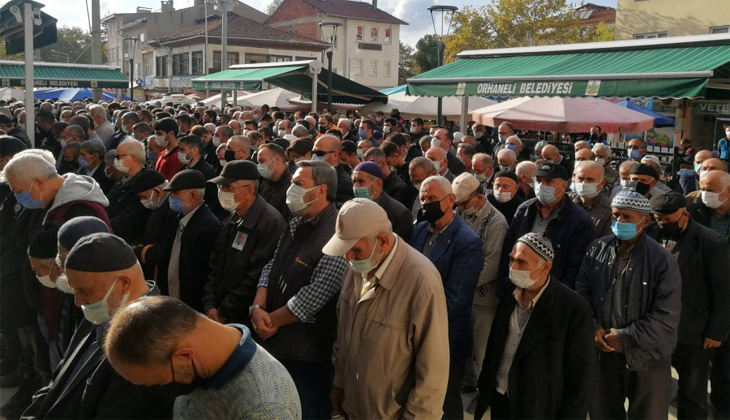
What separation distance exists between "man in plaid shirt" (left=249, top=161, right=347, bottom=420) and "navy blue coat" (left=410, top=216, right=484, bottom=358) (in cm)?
72

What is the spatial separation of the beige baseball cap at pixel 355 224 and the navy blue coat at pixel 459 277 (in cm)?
106

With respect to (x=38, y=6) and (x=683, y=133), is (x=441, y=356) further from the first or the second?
(x=683, y=133)

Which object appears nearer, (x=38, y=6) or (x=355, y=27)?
(x=38, y=6)

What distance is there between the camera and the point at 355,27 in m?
64.1

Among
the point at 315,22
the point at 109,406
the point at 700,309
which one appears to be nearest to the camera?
the point at 109,406

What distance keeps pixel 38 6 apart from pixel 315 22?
2237 inches

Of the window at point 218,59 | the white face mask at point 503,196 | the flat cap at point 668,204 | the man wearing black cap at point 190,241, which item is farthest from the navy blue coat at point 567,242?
the window at point 218,59

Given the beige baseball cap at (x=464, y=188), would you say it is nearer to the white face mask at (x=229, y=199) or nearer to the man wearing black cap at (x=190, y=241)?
the white face mask at (x=229, y=199)

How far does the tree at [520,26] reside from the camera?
123ft

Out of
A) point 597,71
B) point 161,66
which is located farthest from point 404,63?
point 597,71

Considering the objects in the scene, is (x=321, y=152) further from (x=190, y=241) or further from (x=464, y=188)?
(x=190, y=241)

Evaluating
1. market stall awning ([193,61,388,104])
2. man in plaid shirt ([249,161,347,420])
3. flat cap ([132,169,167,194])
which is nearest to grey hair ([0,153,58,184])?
flat cap ([132,169,167,194])

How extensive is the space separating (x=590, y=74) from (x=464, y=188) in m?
5.81

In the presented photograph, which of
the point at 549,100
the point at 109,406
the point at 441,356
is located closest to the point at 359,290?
the point at 441,356
